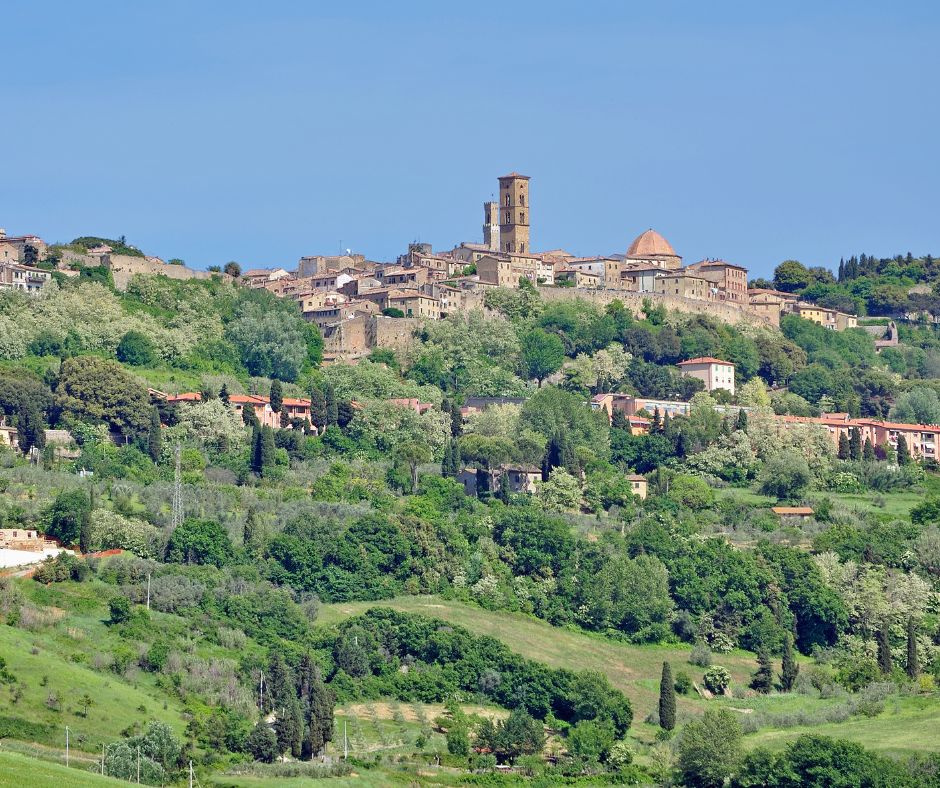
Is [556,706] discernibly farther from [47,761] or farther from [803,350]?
[803,350]

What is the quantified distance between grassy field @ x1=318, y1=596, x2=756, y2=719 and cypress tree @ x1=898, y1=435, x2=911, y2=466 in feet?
86.6

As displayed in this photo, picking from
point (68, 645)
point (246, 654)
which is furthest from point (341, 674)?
point (68, 645)

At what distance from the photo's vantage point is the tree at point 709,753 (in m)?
65.8

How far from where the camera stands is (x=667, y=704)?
2881 inches

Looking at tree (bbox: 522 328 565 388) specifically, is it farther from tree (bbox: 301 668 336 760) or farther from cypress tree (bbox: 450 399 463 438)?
tree (bbox: 301 668 336 760)

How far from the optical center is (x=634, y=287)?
426 ft

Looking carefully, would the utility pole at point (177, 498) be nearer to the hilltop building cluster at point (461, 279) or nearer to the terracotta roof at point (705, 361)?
the hilltop building cluster at point (461, 279)

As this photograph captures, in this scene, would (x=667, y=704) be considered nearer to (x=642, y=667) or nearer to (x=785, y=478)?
(x=642, y=667)

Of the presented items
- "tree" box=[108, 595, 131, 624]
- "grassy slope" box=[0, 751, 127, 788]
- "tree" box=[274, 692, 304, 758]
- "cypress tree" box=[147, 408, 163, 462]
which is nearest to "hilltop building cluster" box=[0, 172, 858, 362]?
"cypress tree" box=[147, 408, 163, 462]

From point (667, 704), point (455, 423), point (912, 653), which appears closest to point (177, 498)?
point (667, 704)

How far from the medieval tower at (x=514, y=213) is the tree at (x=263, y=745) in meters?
74.4

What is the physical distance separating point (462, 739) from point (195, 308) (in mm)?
47269

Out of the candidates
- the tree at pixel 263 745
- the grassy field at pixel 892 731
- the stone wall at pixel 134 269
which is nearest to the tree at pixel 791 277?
the stone wall at pixel 134 269

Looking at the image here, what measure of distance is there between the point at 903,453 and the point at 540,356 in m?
17.7
